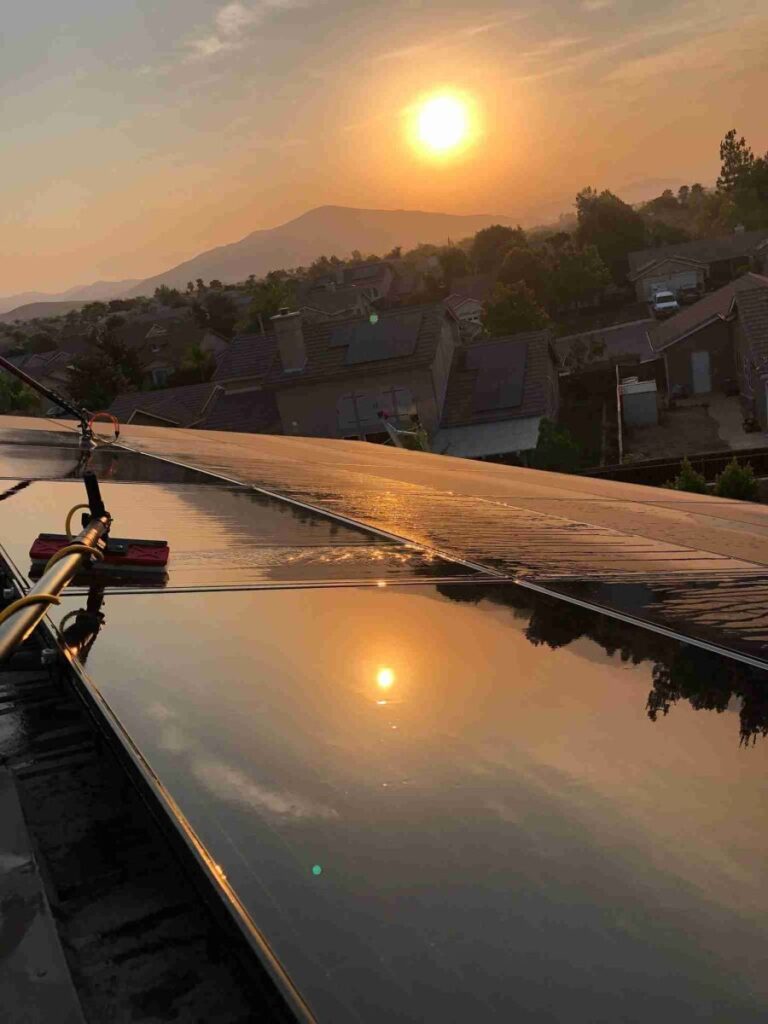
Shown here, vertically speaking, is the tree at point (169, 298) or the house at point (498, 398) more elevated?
the tree at point (169, 298)

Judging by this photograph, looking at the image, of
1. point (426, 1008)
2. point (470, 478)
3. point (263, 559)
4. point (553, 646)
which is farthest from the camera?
point (470, 478)

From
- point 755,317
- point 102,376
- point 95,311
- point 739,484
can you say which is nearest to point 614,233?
point 755,317

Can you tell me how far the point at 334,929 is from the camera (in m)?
Answer: 1.12

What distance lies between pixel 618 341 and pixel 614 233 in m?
29.5

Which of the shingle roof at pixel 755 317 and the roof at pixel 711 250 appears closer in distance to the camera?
the shingle roof at pixel 755 317

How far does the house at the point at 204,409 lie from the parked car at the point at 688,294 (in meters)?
47.8

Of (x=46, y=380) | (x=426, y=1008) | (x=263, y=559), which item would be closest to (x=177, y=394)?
(x=46, y=380)

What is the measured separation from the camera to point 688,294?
2923 inches

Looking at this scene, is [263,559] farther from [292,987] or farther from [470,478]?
[470,478]

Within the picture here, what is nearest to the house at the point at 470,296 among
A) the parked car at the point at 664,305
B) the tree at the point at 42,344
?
the parked car at the point at 664,305

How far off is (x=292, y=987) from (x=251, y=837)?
0.30 m

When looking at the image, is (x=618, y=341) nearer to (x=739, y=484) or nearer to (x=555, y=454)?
(x=555, y=454)

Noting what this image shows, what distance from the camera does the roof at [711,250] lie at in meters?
75.9

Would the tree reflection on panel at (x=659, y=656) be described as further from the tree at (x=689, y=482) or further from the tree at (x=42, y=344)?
the tree at (x=42, y=344)
